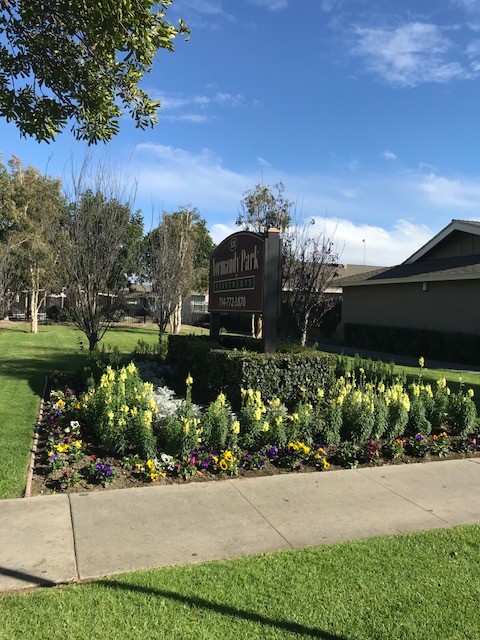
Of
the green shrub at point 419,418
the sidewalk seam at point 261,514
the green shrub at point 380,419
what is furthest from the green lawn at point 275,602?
the green shrub at point 419,418

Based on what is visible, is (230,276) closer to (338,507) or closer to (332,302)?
(338,507)

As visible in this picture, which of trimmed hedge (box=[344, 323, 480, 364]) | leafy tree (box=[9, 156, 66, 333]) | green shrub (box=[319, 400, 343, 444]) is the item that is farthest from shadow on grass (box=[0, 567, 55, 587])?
leafy tree (box=[9, 156, 66, 333])

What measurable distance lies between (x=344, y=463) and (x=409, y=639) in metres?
3.19

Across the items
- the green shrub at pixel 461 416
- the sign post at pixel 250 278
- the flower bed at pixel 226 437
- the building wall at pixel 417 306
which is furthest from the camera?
the building wall at pixel 417 306

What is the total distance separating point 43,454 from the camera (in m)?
5.77

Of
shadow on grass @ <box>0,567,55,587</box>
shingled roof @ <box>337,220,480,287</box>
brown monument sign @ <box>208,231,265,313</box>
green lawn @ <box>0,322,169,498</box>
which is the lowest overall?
shadow on grass @ <box>0,567,55,587</box>

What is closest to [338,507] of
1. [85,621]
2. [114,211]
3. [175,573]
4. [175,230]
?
[175,573]

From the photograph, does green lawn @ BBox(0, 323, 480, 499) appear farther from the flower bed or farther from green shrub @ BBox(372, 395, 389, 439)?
green shrub @ BBox(372, 395, 389, 439)

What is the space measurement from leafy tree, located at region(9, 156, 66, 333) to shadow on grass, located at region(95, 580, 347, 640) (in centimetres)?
2685

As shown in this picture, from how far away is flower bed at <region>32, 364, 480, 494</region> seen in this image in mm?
5320

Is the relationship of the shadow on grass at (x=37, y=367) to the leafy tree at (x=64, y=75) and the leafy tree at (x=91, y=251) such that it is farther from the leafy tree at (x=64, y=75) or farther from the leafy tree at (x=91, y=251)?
the leafy tree at (x=64, y=75)

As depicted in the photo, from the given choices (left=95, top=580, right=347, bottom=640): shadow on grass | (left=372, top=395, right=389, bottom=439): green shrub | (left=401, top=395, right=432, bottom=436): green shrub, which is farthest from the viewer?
(left=401, top=395, right=432, bottom=436): green shrub

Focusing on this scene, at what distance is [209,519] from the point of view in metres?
4.30

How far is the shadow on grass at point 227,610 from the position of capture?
9.12ft
